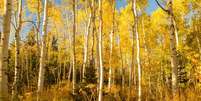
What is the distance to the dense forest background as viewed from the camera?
1134cm

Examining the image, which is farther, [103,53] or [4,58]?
[103,53]

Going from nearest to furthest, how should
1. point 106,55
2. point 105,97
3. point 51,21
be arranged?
point 105,97
point 106,55
point 51,21

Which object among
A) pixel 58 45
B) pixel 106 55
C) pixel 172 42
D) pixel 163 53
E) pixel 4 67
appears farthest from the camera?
pixel 58 45

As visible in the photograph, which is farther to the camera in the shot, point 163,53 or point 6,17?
point 163,53

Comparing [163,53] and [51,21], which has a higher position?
[51,21]

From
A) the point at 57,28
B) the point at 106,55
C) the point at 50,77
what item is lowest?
the point at 50,77

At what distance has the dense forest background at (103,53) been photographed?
37.2ft

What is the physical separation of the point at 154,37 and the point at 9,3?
27899mm

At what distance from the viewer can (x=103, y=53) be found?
919 inches

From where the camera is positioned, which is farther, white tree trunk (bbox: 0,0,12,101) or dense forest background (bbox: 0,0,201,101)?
dense forest background (bbox: 0,0,201,101)

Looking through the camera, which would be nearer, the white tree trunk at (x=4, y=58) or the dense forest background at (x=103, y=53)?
the white tree trunk at (x=4, y=58)

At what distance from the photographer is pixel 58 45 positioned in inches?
1633

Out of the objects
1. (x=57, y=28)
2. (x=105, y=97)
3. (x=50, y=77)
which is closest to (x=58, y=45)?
(x=57, y=28)

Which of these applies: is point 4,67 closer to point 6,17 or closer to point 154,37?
point 6,17
